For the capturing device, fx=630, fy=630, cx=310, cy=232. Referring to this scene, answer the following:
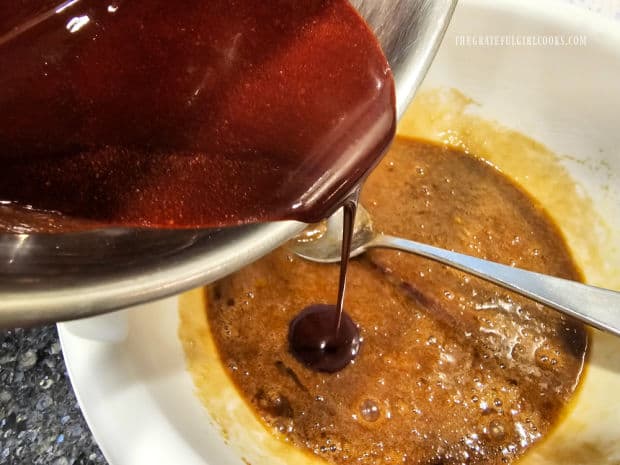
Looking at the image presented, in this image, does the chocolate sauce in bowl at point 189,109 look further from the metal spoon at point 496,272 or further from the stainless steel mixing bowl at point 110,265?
the metal spoon at point 496,272

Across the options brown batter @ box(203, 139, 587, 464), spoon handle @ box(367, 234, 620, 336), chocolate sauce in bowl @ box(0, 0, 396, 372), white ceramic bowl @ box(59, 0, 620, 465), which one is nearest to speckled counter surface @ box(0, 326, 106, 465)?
white ceramic bowl @ box(59, 0, 620, 465)

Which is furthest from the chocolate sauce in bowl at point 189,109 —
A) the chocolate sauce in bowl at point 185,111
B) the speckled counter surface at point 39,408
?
the speckled counter surface at point 39,408

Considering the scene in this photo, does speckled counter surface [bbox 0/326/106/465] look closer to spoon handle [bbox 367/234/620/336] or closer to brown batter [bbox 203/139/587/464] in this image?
brown batter [bbox 203/139/587/464]

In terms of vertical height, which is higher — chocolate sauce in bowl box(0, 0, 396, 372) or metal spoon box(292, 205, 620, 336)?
chocolate sauce in bowl box(0, 0, 396, 372)

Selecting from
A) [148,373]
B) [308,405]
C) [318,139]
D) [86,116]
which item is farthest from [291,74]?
[308,405]

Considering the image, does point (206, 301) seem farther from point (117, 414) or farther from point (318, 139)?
point (318, 139)
